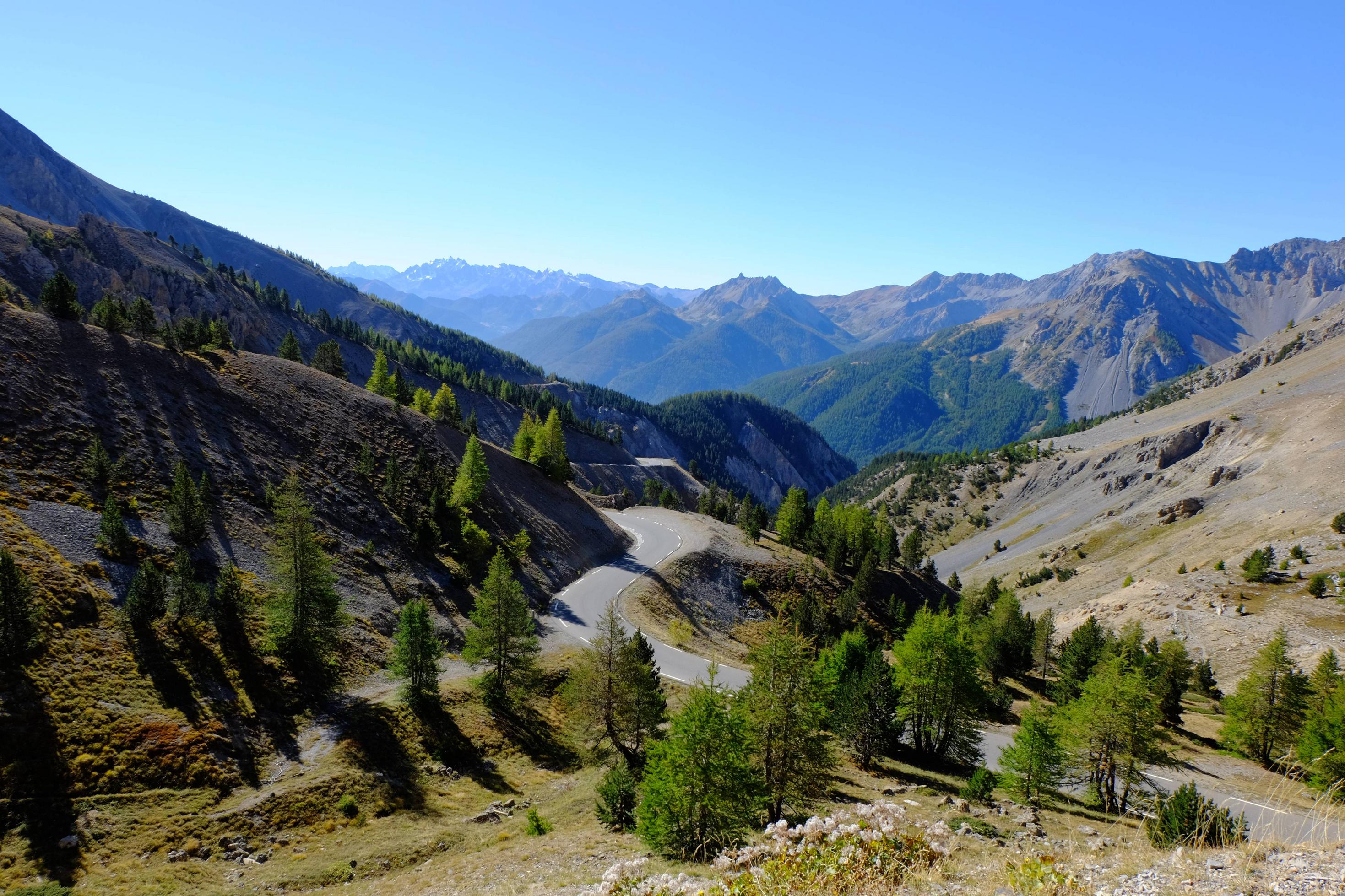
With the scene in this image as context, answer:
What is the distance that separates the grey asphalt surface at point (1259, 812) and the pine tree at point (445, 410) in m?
69.0

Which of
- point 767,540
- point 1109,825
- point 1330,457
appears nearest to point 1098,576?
point 1330,457

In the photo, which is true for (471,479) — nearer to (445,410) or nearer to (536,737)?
(445,410)

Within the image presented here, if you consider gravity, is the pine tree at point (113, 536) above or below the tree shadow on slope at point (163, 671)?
above

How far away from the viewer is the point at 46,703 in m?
26.9

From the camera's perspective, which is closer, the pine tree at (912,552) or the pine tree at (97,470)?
the pine tree at (97,470)

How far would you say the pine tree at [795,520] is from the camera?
96.8m

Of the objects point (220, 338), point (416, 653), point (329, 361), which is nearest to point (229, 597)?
point (416, 653)

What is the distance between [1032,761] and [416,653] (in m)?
35.8

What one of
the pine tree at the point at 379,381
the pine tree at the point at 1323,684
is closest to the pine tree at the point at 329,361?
the pine tree at the point at 379,381

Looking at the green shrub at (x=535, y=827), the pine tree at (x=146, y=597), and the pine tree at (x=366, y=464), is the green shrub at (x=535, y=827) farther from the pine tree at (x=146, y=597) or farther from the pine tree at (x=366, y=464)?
the pine tree at (x=366, y=464)

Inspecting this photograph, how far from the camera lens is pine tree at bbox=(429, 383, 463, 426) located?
261 feet

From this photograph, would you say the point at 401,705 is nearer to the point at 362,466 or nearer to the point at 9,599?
the point at 9,599

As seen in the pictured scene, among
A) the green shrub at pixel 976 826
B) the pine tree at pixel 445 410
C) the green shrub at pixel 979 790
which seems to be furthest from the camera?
the pine tree at pixel 445 410

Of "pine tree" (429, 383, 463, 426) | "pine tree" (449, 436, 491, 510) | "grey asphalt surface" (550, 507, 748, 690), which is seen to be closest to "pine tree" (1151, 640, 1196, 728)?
"grey asphalt surface" (550, 507, 748, 690)
